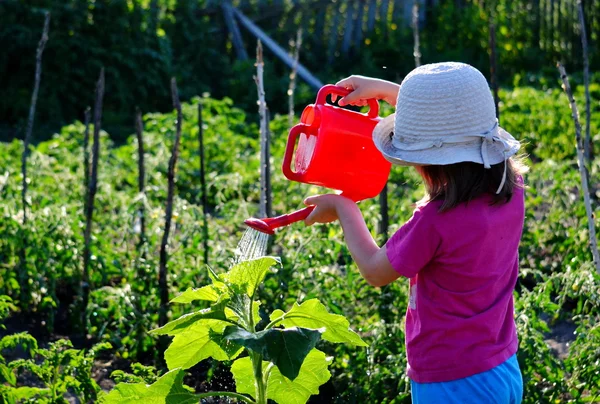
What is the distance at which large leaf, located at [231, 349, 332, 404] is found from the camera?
258 centimetres

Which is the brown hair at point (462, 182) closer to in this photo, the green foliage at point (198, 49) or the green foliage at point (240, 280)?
the green foliage at point (240, 280)

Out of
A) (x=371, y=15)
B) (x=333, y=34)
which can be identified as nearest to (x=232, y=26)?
(x=333, y=34)

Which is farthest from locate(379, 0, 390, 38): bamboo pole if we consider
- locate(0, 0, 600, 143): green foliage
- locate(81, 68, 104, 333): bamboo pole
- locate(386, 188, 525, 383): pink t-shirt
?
locate(386, 188, 525, 383): pink t-shirt

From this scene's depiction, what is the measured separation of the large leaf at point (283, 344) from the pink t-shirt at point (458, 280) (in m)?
0.27

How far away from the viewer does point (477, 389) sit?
2297 millimetres

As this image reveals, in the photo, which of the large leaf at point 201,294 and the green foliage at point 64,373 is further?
the green foliage at point 64,373

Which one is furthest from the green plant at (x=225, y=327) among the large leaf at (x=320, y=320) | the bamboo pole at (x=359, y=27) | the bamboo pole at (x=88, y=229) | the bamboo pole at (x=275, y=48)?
the bamboo pole at (x=359, y=27)

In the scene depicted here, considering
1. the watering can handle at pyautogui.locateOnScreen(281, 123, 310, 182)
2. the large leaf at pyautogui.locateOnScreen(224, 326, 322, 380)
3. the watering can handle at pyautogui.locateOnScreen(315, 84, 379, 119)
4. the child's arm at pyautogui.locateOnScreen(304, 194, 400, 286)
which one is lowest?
the large leaf at pyautogui.locateOnScreen(224, 326, 322, 380)

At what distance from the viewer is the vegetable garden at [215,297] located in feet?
8.06

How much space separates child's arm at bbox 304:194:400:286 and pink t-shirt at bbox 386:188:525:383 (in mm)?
39

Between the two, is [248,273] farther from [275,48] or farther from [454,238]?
[275,48]

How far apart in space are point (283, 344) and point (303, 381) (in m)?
0.36

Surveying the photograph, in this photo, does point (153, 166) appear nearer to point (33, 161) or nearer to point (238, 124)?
point (33, 161)

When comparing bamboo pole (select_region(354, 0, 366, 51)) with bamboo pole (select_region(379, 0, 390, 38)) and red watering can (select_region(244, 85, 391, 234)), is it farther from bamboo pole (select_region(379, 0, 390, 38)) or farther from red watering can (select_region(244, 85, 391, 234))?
red watering can (select_region(244, 85, 391, 234))
